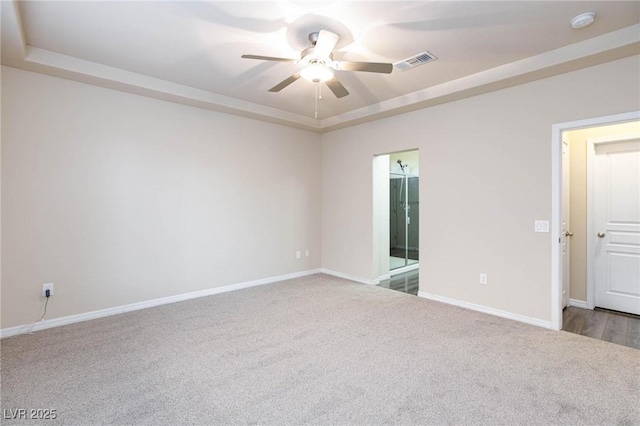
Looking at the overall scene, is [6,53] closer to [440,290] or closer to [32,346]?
[32,346]

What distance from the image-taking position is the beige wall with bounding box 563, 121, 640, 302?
3.84 m

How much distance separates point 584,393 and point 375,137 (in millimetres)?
3754

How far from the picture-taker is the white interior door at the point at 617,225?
354 centimetres

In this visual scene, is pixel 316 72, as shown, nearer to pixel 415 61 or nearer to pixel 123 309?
pixel 415 61

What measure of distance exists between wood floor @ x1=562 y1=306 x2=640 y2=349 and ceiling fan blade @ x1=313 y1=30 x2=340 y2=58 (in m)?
3.61

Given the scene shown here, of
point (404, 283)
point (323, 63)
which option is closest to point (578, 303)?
point (404, 283)

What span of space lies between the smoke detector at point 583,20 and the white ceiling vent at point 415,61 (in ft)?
3.51

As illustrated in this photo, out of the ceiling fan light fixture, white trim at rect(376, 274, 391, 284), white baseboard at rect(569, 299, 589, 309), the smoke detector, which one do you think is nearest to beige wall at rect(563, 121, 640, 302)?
white baseboard at rect(569, 299, 589, 309)

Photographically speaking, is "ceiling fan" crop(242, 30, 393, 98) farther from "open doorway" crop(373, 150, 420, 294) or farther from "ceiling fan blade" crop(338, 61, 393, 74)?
"open doorway" crop(373, 150, 420, 294)

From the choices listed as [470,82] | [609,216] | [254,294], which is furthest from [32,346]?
[609,216]

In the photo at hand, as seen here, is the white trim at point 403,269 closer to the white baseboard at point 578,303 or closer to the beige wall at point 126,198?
the beige wall at point 126,198

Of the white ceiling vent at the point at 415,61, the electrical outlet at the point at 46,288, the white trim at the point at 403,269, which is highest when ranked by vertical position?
the white ceiling vent at the point at 415,61

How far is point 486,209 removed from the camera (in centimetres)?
362

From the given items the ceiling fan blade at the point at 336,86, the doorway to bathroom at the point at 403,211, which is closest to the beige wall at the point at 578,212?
the doorway to bathroom at the point at 403,211
